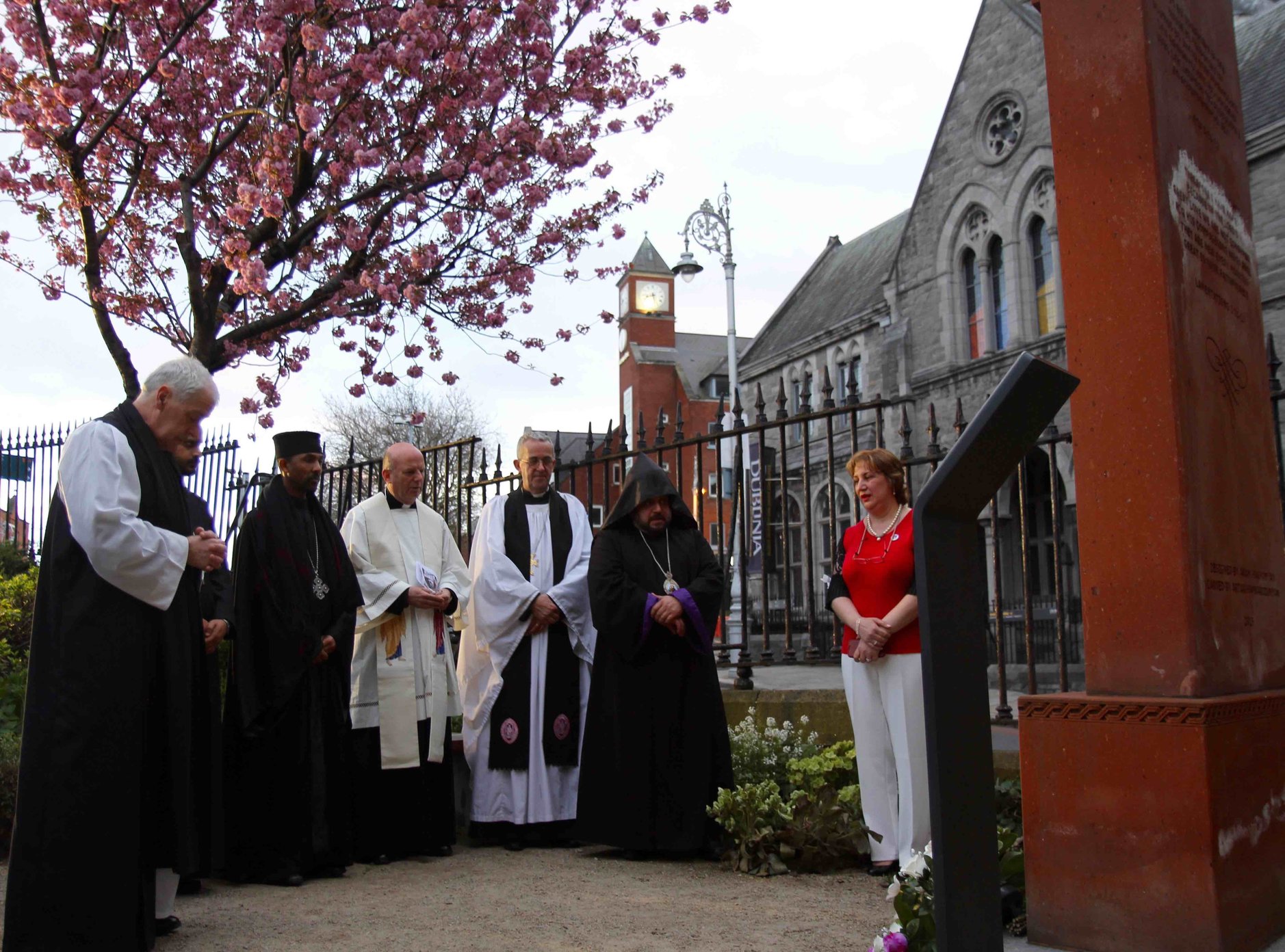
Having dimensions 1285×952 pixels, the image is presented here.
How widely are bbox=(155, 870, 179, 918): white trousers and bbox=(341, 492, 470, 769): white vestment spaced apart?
69.7 inches

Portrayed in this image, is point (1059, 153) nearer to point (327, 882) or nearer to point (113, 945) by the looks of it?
point (113, 945)

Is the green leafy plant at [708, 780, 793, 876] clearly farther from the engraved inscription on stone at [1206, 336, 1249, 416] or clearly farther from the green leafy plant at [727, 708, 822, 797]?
the engraved inscription on stone at [1206, 336, 1249, 416]

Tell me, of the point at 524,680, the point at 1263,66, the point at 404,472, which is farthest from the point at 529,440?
the point at 1263,66

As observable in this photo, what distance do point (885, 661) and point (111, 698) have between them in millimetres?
3425

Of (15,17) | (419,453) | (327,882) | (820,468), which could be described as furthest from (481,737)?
(820,468)

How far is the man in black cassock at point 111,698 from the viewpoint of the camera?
3838 mm

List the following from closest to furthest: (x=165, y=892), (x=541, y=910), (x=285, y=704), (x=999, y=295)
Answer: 1. (x=165, y=892)
2. (x=541, y=910)
3. (x=285, y=704)
4. (x=999, y=295)

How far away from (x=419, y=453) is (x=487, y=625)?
118 centimetres

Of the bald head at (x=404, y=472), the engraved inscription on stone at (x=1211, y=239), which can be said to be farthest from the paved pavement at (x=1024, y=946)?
the bald head at (x=404, y=472)

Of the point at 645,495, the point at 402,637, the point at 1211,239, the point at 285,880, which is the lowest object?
the point at 285,880

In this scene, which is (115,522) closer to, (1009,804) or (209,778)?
(209,778)

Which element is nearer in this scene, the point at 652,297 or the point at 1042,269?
the point at 1042,269

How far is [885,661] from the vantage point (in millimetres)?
5441

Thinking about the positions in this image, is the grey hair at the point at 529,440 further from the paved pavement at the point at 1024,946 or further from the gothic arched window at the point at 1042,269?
the gothic arched window at the point at 1042,269
